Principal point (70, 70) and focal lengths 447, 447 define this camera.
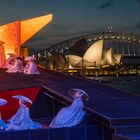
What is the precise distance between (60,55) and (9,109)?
4565 centimetres

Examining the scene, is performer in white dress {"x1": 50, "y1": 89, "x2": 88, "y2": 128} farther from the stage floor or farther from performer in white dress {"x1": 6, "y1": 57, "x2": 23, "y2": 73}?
performer in white dress {"x1": 6, "y1": 57, "x2": 23, "y2": 73}

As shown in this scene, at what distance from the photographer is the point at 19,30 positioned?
2591 cm

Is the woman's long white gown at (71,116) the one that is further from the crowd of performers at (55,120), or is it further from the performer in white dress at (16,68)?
the performer in white dress at (16,68)

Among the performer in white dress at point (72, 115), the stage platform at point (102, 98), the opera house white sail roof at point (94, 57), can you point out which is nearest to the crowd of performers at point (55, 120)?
the performer in white dress at point (72, 115)

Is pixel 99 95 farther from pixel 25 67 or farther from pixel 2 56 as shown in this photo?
pixel 2 56

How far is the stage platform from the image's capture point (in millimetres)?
9922

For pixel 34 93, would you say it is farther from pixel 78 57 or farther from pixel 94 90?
pixel 78 57

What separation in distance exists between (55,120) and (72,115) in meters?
0.42

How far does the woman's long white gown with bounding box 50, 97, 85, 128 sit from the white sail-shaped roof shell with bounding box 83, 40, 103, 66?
44.6 m

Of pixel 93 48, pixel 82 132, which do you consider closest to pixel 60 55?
pixel 93 48

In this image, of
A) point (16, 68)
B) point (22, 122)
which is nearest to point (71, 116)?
point (22, 122)

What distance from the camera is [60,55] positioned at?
59.5 meters

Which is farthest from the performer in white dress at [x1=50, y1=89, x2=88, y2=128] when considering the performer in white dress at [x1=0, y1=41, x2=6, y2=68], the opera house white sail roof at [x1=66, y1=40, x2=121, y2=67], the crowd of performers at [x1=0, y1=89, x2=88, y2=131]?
the opera house white sail roof at [x1=66, y1=40, x2=121, y2=67]

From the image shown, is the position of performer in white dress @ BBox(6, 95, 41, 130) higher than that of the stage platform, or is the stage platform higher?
the stage platform
